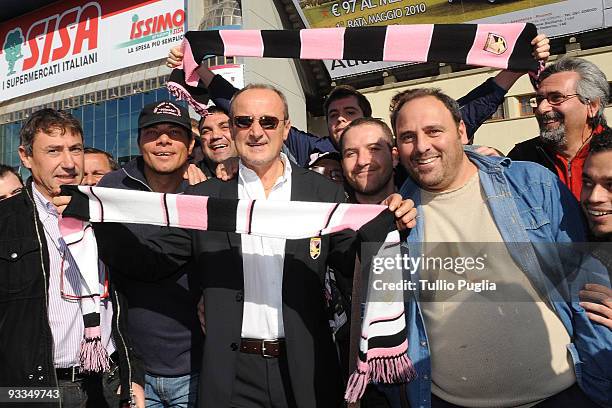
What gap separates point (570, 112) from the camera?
11.2 ft

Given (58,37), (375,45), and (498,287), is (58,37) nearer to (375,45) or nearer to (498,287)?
(375,45)

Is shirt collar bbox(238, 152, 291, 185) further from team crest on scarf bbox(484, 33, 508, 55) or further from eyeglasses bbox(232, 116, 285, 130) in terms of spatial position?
team crest on scarf bbox(484, 33, 508, 55)

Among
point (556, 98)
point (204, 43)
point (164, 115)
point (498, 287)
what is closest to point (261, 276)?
point (498, 287)

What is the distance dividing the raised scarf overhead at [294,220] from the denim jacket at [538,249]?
14 centimetres

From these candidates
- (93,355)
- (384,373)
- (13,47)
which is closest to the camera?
(384,373)

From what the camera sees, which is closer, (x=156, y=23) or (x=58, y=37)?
(x=156, y=23)

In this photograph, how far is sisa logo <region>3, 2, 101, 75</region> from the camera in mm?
26547

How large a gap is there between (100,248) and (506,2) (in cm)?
1721

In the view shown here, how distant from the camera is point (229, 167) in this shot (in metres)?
3.23

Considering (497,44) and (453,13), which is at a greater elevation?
(453,13)

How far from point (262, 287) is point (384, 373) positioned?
76 cm

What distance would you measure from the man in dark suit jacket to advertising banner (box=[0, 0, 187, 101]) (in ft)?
71.3

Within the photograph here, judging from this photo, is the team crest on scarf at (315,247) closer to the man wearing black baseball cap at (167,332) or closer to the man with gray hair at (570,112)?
the man wearing black baseball cap at (167,332)

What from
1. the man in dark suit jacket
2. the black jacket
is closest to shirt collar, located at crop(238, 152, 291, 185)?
the man in dark suit jacket
